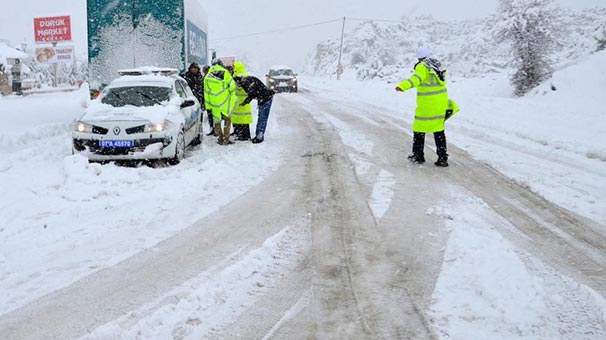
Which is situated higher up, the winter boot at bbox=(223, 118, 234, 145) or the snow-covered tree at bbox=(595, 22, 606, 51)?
the snow-covered tree at bbox=(595, 22, 606, 51)

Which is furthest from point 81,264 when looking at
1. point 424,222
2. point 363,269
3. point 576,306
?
point 576,306

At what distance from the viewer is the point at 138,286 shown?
355cm

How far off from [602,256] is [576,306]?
1.18 metres

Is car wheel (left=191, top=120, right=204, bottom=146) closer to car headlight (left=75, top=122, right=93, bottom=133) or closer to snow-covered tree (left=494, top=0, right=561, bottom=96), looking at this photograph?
car headlight (left=75, top=122, right=93, bottom=133)

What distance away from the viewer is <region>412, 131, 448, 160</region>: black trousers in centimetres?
752

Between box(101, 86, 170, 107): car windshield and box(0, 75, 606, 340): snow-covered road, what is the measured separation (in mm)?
1728

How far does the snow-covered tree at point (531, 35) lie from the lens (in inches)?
757

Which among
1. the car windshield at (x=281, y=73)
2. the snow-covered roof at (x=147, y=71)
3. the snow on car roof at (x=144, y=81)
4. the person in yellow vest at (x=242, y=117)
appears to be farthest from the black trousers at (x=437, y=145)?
the car windshield at (x=281, y=73)

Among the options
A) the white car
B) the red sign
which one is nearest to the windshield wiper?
the white car

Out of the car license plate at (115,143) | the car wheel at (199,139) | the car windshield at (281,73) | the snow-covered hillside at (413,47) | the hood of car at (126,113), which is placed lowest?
the car wheel at (199,139)

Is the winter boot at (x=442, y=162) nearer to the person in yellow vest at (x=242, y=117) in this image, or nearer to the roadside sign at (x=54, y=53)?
the person in yellow vest at (x=242, y=117)

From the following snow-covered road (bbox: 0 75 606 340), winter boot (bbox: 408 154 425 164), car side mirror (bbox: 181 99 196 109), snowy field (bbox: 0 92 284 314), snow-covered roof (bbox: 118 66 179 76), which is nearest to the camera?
snow-covered road (bbox: 0 75 606 340)

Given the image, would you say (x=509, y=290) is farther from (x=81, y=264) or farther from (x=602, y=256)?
(x=81, y=264)

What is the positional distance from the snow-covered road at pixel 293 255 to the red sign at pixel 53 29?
1642cm
